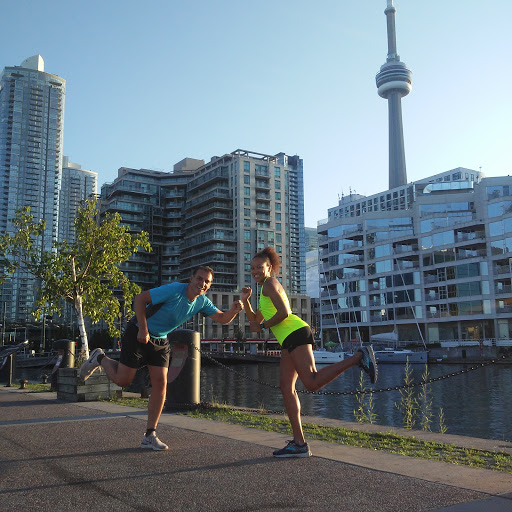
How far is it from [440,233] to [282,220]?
35.8 m

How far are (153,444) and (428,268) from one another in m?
70.6

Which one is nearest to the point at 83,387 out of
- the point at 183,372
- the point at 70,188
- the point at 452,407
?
the point at 183,372

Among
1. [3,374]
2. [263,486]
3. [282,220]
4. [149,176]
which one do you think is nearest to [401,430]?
[263,486]

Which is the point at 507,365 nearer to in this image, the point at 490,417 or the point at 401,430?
the point at 490,417

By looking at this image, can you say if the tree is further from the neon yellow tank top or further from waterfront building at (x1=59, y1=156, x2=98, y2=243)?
waterfront building at (x1=59, y1=156, x2=98, y2=243)

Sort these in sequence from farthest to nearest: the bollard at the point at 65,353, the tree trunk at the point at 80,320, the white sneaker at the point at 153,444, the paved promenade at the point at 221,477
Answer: the tree trunk at the point at 80,320 → the bollard at the point at 65,353 → the white sneaker at the point at 153,444 → the paved promenade at the point at 221,477

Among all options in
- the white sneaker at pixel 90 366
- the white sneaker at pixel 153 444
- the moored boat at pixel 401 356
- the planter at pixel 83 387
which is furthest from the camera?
the moored boat at pixel 401 356

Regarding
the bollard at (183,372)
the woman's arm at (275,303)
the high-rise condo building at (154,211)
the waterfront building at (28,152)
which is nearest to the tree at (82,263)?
the bollard at (183,372)

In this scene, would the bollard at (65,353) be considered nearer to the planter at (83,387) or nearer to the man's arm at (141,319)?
the planter at (83,387)

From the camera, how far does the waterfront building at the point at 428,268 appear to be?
64.2 meters

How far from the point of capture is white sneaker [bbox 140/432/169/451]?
515 centimetres

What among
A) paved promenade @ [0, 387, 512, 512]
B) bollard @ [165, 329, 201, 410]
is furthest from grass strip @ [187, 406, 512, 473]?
bollard @ [165, 329, 201, 410]

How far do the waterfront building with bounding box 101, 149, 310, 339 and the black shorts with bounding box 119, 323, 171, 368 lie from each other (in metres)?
82.0

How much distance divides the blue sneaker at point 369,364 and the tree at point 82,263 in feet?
36.7
